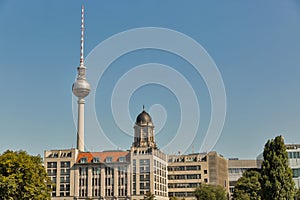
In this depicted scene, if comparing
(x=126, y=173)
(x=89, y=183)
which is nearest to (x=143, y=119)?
(x=126, y=173)

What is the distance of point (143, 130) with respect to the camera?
160m

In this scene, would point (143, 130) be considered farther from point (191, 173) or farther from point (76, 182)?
point (76, 182)

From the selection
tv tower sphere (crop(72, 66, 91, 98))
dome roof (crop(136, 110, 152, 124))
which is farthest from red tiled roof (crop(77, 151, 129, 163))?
tv tower sphere (crop(72, 66, 91, 98))

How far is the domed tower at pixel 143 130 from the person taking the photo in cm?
15750

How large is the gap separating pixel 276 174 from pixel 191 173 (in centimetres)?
9512

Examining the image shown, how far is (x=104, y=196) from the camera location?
135875 millimetres

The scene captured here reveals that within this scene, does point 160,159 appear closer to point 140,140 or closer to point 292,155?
point 140,140

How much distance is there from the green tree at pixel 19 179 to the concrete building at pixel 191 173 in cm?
8437

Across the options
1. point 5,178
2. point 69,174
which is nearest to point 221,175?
point 69,174

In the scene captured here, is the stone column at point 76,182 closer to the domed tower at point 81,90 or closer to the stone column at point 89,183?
the stone column at point 89,183

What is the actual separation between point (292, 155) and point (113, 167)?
5527 cm

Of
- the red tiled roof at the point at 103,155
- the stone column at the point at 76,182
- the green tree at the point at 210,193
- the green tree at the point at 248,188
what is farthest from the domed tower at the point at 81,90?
the green tree at the point at 248,188

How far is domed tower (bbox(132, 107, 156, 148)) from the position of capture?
158 m

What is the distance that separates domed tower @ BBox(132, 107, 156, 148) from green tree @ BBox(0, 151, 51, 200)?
90.4 m
